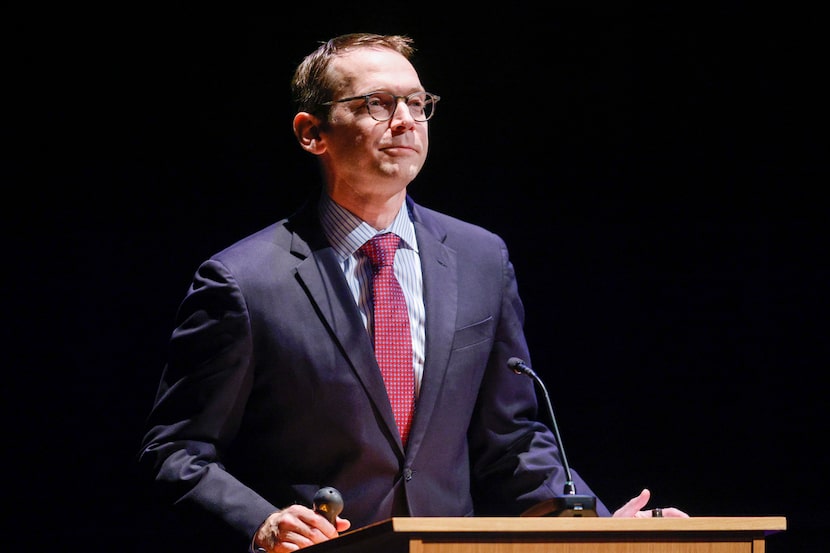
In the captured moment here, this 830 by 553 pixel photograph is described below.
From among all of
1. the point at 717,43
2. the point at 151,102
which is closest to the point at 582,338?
the point at 717,43

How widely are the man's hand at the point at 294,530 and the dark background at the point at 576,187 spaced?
51.5 inches

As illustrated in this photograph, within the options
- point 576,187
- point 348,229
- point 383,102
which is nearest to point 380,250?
point 348,229

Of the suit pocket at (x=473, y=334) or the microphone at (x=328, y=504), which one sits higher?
the suit pocket at (x=473, y=334)

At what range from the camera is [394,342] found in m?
2.52

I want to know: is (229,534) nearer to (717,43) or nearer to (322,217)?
(322,217)

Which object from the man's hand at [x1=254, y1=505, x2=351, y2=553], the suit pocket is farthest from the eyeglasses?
the man's hand at [x1=254, y1=505, x2=351, y2=553]

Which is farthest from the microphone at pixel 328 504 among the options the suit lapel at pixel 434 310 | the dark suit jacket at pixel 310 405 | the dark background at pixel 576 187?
the dark background at pixel 576 187

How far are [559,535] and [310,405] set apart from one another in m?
0.82

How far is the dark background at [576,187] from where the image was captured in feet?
11.2

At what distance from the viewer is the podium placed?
1.71 metres

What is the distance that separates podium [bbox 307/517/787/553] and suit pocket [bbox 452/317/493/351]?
2.60 ft

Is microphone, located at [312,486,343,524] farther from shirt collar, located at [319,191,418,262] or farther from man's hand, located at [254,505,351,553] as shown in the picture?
shirt collar, located at [319,191,418,262]

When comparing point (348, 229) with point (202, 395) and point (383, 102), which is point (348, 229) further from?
point (202, 395)

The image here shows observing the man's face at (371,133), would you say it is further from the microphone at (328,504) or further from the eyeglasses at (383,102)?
the microphone at (328,504)
